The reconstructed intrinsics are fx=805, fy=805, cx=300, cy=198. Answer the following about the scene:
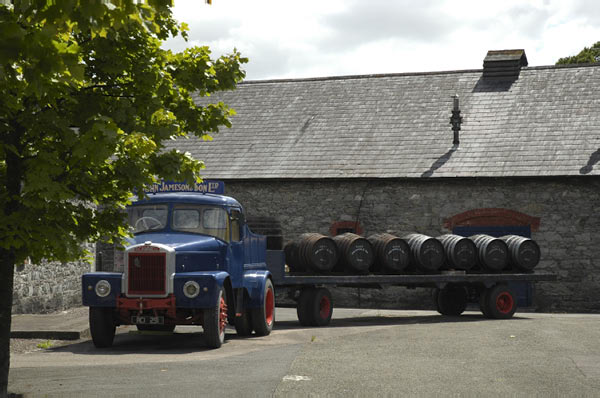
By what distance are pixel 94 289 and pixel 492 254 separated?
8.72 m

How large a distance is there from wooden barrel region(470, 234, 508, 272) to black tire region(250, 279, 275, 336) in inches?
208

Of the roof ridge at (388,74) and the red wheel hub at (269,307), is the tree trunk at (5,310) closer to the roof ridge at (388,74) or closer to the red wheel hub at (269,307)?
the red wheel hub at (269,307)

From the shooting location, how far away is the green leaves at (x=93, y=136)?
22.9 ft

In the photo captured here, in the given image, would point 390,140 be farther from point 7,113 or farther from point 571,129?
point 7,113

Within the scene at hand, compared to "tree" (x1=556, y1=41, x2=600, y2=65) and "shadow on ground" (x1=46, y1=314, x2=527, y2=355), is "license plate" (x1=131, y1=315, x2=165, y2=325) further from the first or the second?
"tree" (x1=556, y1=41, x2=600, y2=65)

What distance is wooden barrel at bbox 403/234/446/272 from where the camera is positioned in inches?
653

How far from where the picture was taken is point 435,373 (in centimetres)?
934

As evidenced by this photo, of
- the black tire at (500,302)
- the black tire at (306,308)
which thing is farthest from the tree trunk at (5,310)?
the black tire at (500,302)

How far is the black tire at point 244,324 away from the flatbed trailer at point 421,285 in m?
1.43

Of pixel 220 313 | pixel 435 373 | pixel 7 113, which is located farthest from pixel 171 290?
pixel 7 113

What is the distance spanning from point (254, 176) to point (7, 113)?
15913 mm

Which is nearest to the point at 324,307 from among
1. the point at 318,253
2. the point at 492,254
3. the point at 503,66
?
the point at 318,253

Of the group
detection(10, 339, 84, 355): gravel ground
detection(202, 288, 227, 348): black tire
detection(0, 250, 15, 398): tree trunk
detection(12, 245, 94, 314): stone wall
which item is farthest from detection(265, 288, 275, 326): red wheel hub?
detection(0, 250, 15, 398): tree trunk

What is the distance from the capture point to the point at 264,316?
44.1 ft
